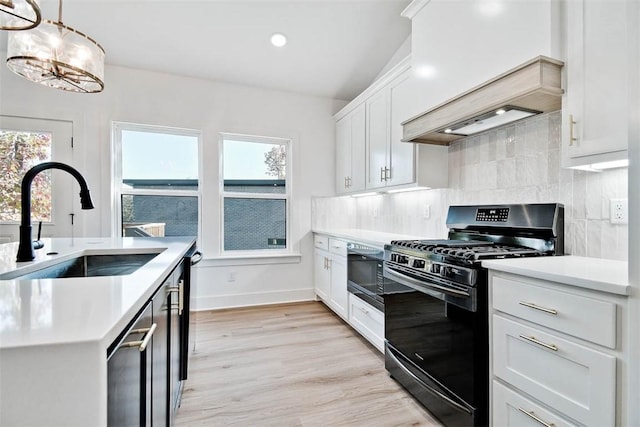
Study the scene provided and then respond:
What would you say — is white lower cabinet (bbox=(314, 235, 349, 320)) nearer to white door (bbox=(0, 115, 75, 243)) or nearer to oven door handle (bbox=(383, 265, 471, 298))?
oven door handle (bbox=(383, 265, 471, 298))

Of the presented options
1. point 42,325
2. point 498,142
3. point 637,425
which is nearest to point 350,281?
point 498,142

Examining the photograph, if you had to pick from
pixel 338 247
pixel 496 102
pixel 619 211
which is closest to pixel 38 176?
pixel 338 247

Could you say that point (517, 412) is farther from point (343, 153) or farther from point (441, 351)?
point (343, 153)

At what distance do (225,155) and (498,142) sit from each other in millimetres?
2861

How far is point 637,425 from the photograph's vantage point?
3.19 ft

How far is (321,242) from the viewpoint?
3.79m

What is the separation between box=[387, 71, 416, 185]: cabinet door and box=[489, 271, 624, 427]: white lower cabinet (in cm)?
134

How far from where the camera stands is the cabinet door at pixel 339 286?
3.10m

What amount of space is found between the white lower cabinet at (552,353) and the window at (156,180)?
3.20 metres

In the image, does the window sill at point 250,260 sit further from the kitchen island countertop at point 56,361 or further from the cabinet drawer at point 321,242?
the kitchen island countertop at point 56,361

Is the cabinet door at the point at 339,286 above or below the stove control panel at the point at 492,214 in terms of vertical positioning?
below

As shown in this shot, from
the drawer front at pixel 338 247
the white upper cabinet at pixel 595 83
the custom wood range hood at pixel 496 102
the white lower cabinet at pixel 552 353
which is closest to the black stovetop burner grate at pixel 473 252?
the white lower cabinet at pixel 552 353

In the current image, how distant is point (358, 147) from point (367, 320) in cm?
182

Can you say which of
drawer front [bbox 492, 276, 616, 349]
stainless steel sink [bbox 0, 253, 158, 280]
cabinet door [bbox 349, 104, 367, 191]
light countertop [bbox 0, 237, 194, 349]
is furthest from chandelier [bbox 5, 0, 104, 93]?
drawer front [bbox 492, 276, 616, 349]
